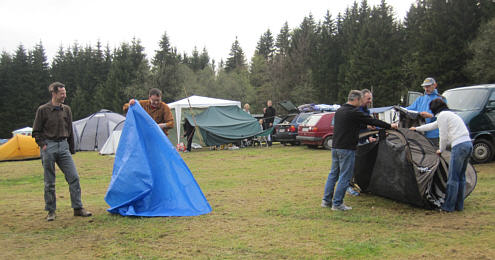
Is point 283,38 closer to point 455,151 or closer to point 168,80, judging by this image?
point 168,80

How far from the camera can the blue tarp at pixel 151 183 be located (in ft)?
18.8

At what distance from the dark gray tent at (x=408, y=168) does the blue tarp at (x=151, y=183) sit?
287 cm

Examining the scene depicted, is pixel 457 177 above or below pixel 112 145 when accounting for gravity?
above

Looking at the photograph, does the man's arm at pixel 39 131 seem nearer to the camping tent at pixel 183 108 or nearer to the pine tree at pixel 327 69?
the camping tent at pixel 183 108

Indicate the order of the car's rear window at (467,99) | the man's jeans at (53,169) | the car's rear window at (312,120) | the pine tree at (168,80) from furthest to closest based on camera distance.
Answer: the pine tree at (168,80)
the car's rear window at (312,120)
the car's rear window at (467,99)
the man's jeans at (53,169)

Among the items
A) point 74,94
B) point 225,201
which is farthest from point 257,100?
point 225,201

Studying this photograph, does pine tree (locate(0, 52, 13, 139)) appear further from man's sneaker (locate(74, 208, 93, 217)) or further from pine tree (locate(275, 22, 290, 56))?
man's sneaker (locate(74, 208, 93, 217))

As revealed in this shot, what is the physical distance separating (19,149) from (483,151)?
1863 centimetres

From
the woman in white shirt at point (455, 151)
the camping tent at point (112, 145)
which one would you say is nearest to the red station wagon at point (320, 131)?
the camping tent at point (112, 145)

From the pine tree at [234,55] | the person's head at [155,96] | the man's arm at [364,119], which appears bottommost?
the man's arm at [364,119]

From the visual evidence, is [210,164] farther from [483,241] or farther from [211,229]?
[483,241]

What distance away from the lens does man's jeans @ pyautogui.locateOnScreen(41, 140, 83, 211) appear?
5.75 m

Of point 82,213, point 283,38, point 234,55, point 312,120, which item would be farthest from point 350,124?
point 234,55

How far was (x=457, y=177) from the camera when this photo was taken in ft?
17.8
